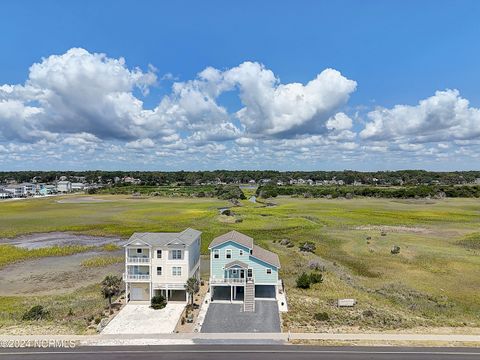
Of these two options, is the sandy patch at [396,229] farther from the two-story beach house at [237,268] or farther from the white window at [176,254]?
the white window at [176,254]

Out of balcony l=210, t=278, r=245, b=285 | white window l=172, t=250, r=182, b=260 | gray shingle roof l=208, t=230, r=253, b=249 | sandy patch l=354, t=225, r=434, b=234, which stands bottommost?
sandy patch l=354, t=225, r=434, b=234

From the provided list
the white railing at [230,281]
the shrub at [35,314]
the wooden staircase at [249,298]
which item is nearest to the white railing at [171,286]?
the white railing at [230,281]

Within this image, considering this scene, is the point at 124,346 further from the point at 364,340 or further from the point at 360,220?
the point at 360,220

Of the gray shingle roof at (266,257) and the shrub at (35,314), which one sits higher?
the gray shingle roof at (266,257)

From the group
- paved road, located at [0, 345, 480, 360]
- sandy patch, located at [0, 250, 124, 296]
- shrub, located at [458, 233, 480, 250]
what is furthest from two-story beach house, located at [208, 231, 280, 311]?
shrub, located at [458, 233, 480, 250]

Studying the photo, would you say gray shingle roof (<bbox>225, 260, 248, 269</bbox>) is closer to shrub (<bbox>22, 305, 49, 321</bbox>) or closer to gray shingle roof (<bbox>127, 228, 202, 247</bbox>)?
gray shingle roof (<bbox>127, 228, 202, 247</bbox>)

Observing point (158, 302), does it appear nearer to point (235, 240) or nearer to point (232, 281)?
point (232, 281)

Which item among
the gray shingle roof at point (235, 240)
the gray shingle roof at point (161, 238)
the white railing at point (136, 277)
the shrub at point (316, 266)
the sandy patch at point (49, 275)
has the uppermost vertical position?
the gray shingle roof at point (161, 238)
